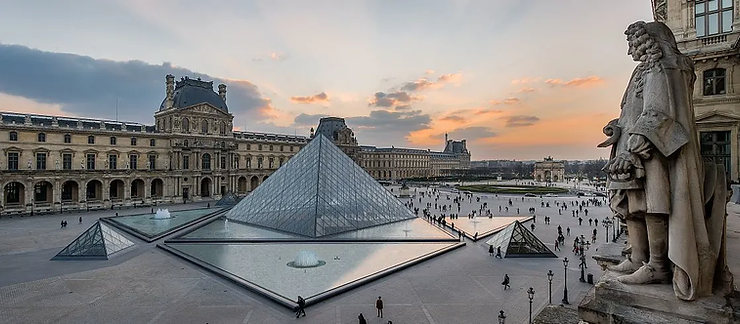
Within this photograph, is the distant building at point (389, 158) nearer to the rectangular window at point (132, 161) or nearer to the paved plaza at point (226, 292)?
the rectangular window at point (132, 161)

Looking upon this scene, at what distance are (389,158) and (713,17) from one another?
95.6 meters

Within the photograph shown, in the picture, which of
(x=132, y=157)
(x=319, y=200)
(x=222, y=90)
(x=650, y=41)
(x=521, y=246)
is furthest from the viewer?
(x=222, y=90)

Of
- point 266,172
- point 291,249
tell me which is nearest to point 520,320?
point 291,249

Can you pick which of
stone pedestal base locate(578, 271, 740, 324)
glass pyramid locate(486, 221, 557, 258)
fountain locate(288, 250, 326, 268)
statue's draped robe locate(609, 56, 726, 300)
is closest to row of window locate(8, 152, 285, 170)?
fountain locate(288, 250, 326, 268)

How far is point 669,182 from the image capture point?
2848 millimetres

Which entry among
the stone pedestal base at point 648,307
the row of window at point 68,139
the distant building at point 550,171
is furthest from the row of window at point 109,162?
the distant building at point 550,171

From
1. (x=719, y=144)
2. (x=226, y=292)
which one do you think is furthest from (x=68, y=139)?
(x=719, y=144)

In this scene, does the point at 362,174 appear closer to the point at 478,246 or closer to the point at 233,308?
the point at 478,246

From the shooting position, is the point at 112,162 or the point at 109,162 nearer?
the point at 109,162

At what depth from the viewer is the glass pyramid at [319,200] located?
2497cm

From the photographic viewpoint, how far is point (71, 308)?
1232cm

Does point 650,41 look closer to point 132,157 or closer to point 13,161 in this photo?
point 13,161

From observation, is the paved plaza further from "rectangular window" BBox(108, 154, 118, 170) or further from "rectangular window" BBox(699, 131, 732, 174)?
"rectangular window" BBox(108, 154, 118, 170)

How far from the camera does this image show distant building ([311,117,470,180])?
7932cm
